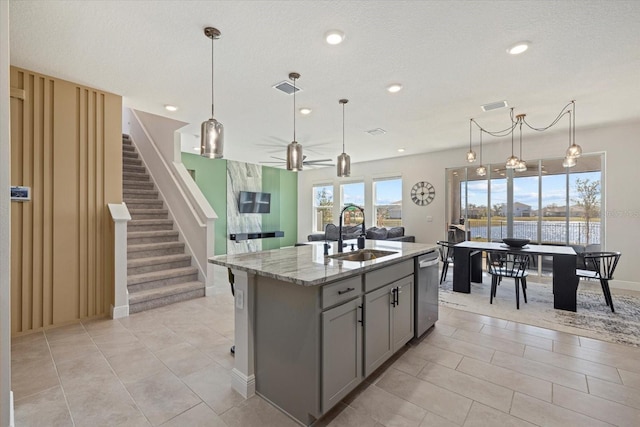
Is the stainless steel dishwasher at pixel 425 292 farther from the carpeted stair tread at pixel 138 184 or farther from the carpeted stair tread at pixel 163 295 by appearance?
the carpeted stair tread at pixel 138 184

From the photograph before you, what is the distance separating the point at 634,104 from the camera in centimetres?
393

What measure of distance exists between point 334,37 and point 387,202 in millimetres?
5935

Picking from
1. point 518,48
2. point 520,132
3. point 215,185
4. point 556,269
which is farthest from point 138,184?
point 520,132

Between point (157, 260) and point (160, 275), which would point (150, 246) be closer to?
point (157, 260)

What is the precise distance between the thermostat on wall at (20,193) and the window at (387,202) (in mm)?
6874

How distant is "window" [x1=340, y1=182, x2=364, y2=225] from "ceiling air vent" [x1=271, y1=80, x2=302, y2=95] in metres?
5.17

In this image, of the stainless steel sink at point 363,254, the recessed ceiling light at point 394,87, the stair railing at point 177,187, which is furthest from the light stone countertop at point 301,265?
the stair railing at point 177,187

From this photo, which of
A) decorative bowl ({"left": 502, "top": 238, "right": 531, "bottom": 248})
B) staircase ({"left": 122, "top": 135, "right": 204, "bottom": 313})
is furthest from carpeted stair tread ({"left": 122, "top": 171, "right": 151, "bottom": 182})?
decorative bowl ({"left": 502, "top": 238, "right": 531, "bottom": 248})

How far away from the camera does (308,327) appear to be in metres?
1.74

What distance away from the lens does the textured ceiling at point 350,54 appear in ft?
6.95

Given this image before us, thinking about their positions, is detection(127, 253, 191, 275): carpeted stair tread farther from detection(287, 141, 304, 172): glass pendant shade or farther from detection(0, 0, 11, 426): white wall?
detection(0, 0, 11, 426): white wall

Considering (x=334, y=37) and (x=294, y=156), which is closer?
(x=334, y=37)

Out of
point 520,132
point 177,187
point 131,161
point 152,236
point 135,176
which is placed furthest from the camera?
point 131,161

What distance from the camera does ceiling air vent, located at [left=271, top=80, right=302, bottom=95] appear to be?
10.8ft
